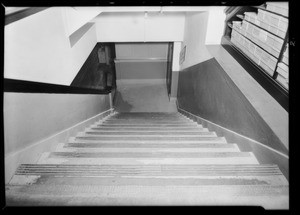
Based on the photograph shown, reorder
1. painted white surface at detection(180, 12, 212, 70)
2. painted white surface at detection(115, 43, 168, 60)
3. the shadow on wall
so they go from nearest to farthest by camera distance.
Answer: painted white surface at detection(180, 12, 212, 70), the shadow on wall, painted white surface at detection(115, 43, 168, 60)

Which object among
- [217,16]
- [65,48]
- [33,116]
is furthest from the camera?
[217,16]

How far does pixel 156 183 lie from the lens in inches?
55.6

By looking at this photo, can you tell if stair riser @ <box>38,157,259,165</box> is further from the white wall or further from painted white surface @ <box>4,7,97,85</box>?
the white wall

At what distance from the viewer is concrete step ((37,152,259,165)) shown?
5.88 feet

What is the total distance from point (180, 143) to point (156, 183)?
2.87 ft

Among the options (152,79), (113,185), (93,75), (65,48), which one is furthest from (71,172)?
(152,79)

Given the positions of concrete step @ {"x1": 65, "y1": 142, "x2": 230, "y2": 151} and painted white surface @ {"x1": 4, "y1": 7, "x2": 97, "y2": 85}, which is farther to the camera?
concrete step @ {"x1": 65, "y1": 142, "x2": 230, "y2": 151}

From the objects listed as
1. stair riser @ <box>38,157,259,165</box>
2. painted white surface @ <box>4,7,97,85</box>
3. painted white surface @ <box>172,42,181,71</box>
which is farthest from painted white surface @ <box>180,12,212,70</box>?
painted white surface @ <box>4,7,97,85</box>

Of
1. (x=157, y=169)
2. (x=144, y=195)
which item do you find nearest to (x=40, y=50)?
(x=157, y=169)

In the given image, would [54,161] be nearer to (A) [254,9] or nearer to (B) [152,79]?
(A) [254,9]

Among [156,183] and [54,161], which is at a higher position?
[156,183]

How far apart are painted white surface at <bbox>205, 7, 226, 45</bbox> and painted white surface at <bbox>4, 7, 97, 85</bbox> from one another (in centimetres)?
232

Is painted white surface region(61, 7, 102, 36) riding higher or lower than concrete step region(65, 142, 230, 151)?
higher
